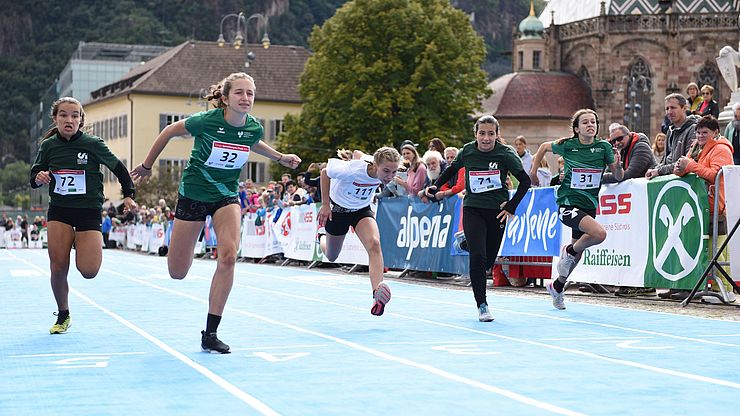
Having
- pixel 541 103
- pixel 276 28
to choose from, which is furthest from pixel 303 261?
pixel 276 28

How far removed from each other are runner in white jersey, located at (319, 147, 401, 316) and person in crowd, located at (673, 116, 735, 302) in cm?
434

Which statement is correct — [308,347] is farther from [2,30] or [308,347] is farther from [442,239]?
[2,30]

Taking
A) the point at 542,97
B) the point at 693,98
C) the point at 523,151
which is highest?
the point at 542,97

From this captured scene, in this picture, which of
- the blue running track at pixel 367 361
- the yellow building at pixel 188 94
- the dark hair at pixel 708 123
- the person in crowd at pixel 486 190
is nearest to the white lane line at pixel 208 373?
the blue running track at pixel 367 361

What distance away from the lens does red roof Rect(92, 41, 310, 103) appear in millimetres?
99125

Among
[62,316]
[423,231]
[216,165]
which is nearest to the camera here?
[216,165]

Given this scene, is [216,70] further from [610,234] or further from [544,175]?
[610,234]

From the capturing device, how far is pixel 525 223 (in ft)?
62.8

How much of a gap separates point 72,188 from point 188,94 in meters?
89.4

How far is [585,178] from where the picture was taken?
1376cm

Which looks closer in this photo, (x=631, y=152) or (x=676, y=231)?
(x=676, y=231)

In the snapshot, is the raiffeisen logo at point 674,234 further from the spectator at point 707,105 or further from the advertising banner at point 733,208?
the spectator at point 707,105

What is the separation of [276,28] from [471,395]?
5741 inches

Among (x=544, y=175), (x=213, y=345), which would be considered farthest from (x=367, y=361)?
(x=544, y=175)
